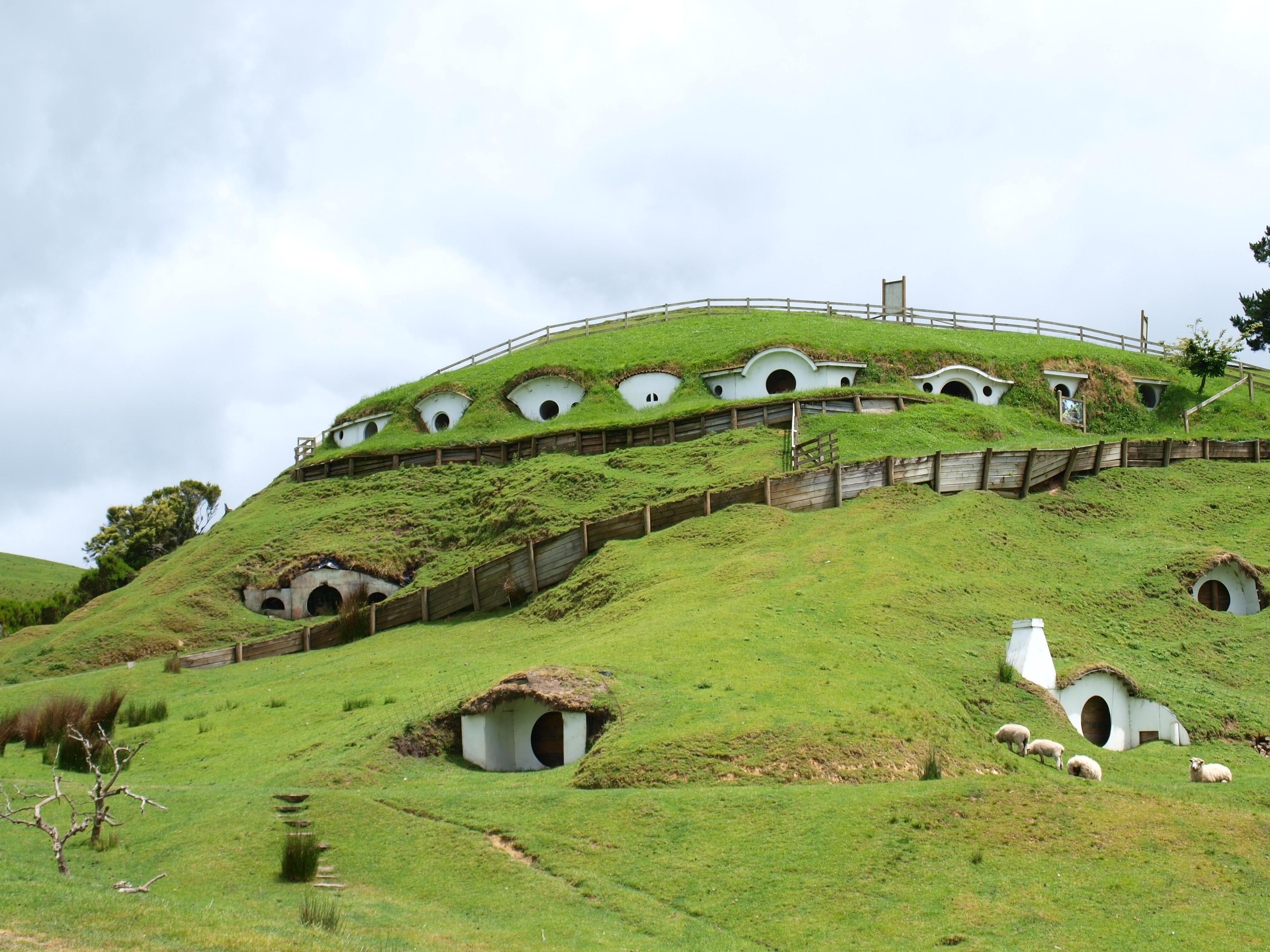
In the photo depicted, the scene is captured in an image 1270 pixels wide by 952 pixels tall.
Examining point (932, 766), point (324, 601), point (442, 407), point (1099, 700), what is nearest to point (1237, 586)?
point (1099, 700)

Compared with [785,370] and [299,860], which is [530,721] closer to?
[299,860]

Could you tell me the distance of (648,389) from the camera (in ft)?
185

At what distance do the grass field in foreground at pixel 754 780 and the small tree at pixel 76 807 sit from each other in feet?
1.45

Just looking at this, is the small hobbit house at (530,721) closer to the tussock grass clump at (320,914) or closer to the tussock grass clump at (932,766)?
the tussock grass clump at (932,766)

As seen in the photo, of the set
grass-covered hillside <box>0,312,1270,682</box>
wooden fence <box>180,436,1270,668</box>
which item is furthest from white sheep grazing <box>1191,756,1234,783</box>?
grass-covered hillside <box>0,312,1270,682</box>

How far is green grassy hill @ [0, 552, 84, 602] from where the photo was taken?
83.0 m

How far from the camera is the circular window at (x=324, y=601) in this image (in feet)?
150

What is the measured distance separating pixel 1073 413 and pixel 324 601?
38066 mm

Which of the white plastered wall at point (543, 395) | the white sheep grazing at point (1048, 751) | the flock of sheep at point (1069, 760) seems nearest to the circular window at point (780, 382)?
the white plastered wall at point (543, 395)

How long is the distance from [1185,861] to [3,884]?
1412 cm

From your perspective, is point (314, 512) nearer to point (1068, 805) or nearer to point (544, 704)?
point (544, 704)

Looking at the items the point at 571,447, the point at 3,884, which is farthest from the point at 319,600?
the point at 3,884

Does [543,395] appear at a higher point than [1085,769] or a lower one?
higher

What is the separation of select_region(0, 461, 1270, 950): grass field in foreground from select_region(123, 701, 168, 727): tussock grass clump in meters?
0.90
